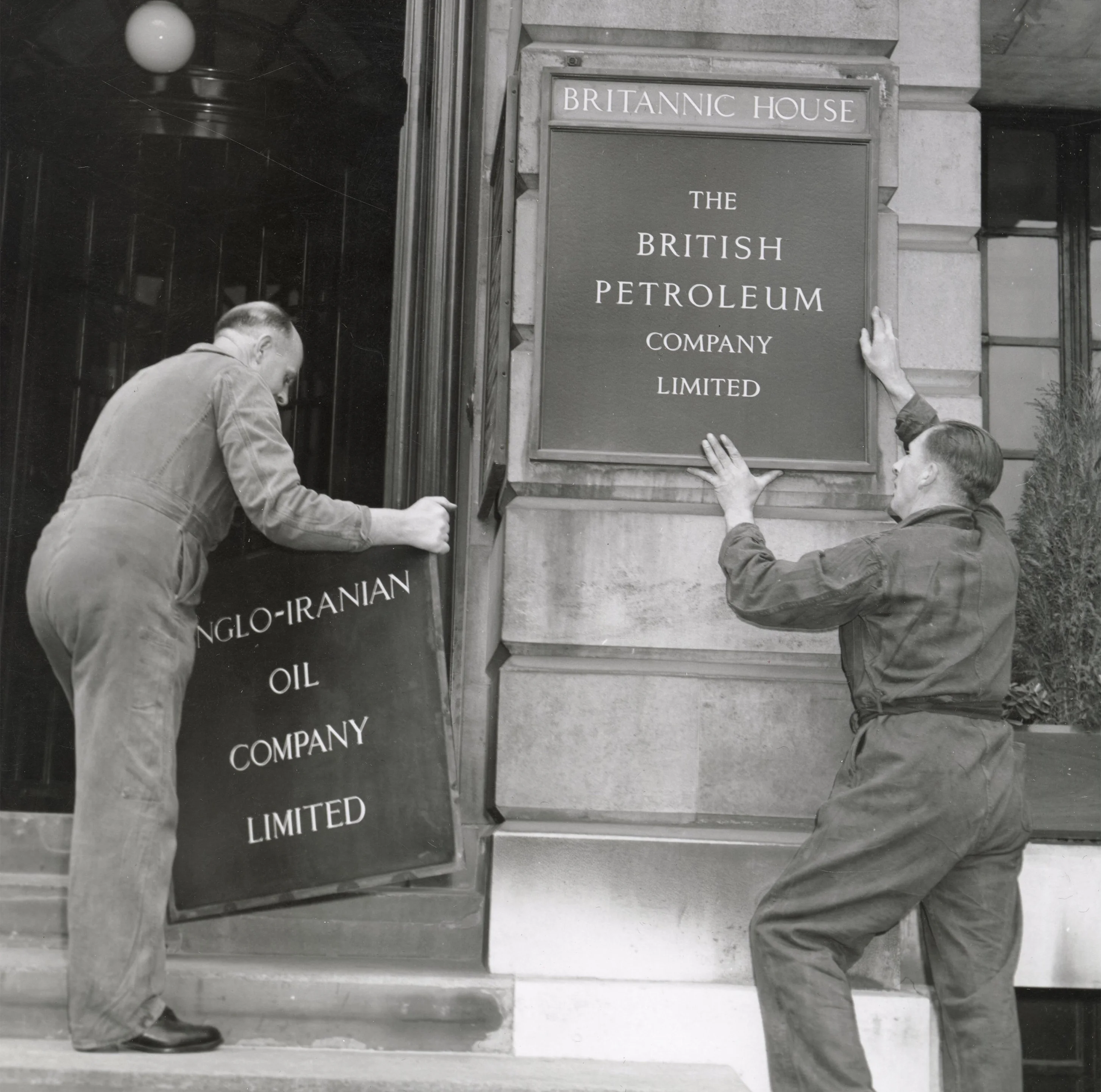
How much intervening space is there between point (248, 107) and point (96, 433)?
172 inches

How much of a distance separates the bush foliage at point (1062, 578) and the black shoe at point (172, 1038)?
3.14 m

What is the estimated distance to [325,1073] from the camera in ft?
12.9

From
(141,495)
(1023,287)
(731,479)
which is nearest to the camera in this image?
(141,495)

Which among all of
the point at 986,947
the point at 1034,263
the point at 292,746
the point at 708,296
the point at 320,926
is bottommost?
the point at 320,926

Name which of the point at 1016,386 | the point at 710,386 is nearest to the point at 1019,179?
the point at 1016,386

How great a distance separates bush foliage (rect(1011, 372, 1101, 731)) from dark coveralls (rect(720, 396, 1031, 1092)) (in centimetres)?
147

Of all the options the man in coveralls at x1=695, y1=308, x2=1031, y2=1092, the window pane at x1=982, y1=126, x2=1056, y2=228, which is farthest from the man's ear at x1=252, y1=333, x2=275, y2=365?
the window pane at x1=982, y1=126, x2=1056, y2=228

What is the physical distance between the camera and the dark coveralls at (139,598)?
3.91 metres

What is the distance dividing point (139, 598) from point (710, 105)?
273cm

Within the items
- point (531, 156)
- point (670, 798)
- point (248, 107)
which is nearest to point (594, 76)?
point (531, 156)

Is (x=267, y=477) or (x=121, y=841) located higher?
(x=267, y=477)

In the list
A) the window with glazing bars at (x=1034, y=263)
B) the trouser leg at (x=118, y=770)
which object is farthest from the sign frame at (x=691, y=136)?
the window with glazing bars at (x=1034, y=263)

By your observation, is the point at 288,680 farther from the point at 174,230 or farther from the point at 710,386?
the point at 174,230

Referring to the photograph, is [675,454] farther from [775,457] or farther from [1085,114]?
[1085,114]
